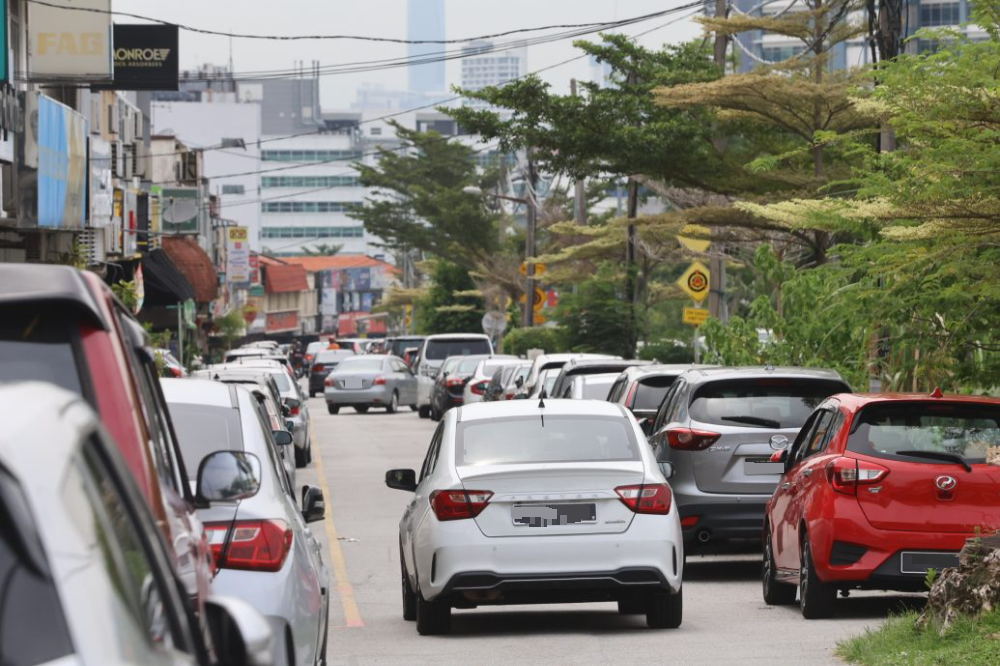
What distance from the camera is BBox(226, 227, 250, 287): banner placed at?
94562 mm

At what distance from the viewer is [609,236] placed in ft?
156

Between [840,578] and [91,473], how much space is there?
→ 27.7 ft

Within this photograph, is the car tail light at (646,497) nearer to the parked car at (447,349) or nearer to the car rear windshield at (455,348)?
the parked car at (447,349)

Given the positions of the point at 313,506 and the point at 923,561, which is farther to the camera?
the point at 923,561

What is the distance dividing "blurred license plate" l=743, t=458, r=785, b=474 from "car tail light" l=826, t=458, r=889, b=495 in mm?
2739

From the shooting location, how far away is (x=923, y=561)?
10969 millimetres

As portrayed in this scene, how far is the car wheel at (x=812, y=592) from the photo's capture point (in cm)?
1128

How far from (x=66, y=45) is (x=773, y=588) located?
21.6 meters

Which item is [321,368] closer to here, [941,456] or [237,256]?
[237,256]

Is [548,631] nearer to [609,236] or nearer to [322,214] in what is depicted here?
[609,236]

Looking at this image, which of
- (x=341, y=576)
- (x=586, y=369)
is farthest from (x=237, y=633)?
(x=586, y=369)

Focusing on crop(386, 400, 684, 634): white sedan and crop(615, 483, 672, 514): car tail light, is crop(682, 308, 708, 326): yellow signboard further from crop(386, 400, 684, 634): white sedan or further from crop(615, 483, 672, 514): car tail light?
crop(615, 483, 672, 514): car tail light

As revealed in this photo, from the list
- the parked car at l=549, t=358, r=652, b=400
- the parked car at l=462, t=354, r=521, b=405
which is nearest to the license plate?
the parked car at l=549, t=358, r=652, b=400

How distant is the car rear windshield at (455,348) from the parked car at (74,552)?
44.2 meters
